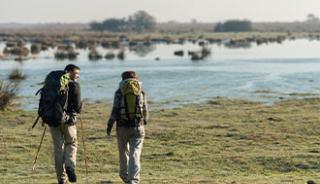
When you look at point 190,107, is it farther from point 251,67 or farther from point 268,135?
point 251,67

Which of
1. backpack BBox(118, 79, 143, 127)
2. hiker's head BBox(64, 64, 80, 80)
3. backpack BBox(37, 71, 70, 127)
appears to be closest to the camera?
backpack BBox(118, 79, 143, 127)

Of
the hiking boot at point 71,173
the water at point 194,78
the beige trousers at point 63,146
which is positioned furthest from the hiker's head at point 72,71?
the water at point 194,78

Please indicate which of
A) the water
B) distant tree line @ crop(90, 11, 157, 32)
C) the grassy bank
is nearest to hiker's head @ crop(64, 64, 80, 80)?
the grassy bank

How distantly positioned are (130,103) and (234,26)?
140 m

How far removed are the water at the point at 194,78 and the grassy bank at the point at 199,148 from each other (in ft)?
16.9

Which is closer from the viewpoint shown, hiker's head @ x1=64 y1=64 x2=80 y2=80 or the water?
hiker's head @ x1=64 y1=64 x2=80 y2=80

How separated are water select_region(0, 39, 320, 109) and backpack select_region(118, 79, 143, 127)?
15.2m

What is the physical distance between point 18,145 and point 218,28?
136094mm

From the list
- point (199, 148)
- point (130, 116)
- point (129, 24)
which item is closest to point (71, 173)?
point (130, 116)

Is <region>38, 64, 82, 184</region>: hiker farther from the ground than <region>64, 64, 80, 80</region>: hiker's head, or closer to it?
closer to it

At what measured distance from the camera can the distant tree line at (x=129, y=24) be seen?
16300 cm

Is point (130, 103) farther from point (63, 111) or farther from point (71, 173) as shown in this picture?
point (71, 173)

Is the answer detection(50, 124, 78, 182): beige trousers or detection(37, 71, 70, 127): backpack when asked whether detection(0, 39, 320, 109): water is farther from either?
detection(37, 71, 70, 127): backpack

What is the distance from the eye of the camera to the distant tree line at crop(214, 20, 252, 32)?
148 meters
